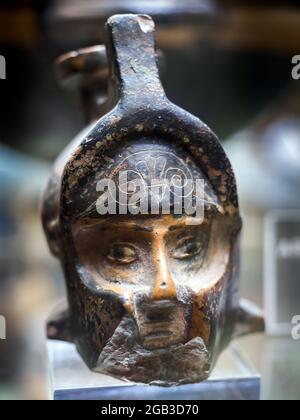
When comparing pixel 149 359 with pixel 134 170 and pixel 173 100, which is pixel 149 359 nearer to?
pixel 134 170

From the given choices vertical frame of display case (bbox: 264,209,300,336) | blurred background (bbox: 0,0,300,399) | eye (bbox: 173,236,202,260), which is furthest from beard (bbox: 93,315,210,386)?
vertical frame of display case (bbox: 264,209,300,336)

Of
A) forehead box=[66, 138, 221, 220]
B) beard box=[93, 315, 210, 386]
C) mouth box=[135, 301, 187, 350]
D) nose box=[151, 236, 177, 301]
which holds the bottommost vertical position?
beard box=[93, 315, 210, 386]

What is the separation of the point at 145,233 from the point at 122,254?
0.05 metres

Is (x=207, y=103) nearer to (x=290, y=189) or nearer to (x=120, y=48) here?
(x=290, y=189)

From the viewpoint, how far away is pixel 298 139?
4.88ft

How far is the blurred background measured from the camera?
121 centimetres

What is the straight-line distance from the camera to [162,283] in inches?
31.3

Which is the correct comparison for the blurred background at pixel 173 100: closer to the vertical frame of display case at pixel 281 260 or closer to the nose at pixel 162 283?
the vertical frame of display case at pixel 281 260

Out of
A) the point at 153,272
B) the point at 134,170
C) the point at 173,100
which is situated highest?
the point at 173,100

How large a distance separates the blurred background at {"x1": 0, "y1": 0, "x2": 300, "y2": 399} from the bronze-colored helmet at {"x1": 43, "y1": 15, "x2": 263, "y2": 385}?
248 mm

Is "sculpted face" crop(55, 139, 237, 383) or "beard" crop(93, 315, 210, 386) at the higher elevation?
"sculpted face" crop(55, 139, 237, 383)

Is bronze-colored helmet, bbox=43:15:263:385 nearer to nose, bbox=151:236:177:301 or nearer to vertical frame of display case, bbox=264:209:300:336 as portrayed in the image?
nose, bbox=151:236:177:301

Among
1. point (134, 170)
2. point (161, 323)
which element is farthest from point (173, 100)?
point (161, 323)

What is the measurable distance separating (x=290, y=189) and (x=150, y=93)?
2.62 ft
